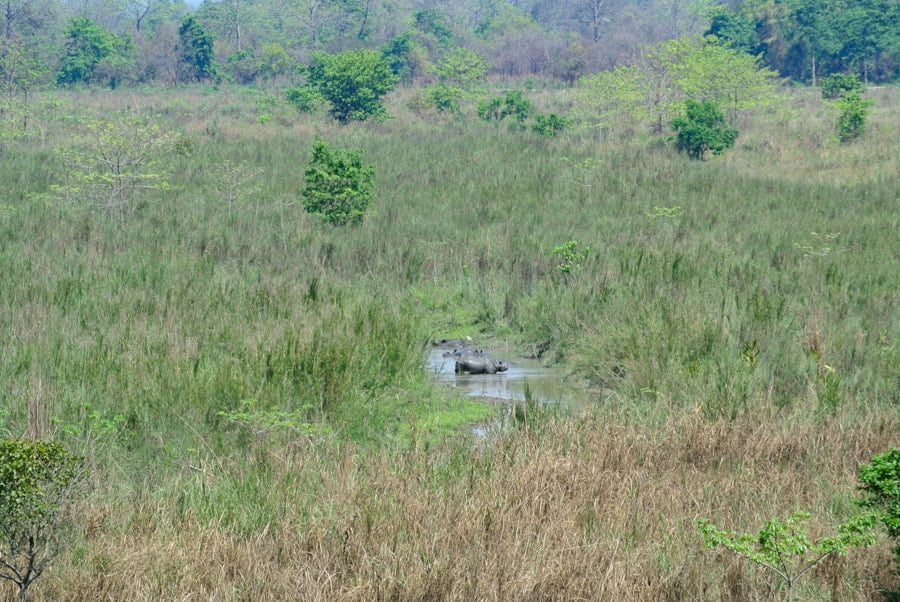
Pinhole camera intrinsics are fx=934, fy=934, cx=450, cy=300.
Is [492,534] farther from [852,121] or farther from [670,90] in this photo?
[670,90]

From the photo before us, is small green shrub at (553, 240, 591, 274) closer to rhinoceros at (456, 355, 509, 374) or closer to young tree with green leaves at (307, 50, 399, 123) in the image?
rhinoceros at (456, 355, 509, 374)

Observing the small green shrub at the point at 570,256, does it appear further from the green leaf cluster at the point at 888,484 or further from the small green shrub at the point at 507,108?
the small green shrub at the point at 507,108

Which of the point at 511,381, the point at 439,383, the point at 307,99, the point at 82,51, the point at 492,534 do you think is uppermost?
the point at 82,51

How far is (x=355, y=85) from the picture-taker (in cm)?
3025

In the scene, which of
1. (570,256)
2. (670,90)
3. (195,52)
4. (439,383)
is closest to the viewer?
Result: (439,383)

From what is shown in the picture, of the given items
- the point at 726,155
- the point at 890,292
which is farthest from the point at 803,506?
the point at 726,155

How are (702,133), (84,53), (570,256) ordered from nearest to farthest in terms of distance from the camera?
(570,256) → (702,133) → (84,53)

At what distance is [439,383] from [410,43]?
40.5m

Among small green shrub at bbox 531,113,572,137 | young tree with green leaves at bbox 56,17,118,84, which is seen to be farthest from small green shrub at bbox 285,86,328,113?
young tree with green leaves at bbox 56,17,118,84

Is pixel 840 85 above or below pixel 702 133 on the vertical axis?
above

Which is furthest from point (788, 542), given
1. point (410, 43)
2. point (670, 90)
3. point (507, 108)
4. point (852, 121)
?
point (410, 43)

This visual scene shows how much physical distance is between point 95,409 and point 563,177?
608 inches

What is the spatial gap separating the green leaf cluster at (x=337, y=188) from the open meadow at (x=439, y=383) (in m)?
0.42

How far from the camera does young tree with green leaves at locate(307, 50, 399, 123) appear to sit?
30.2 m
